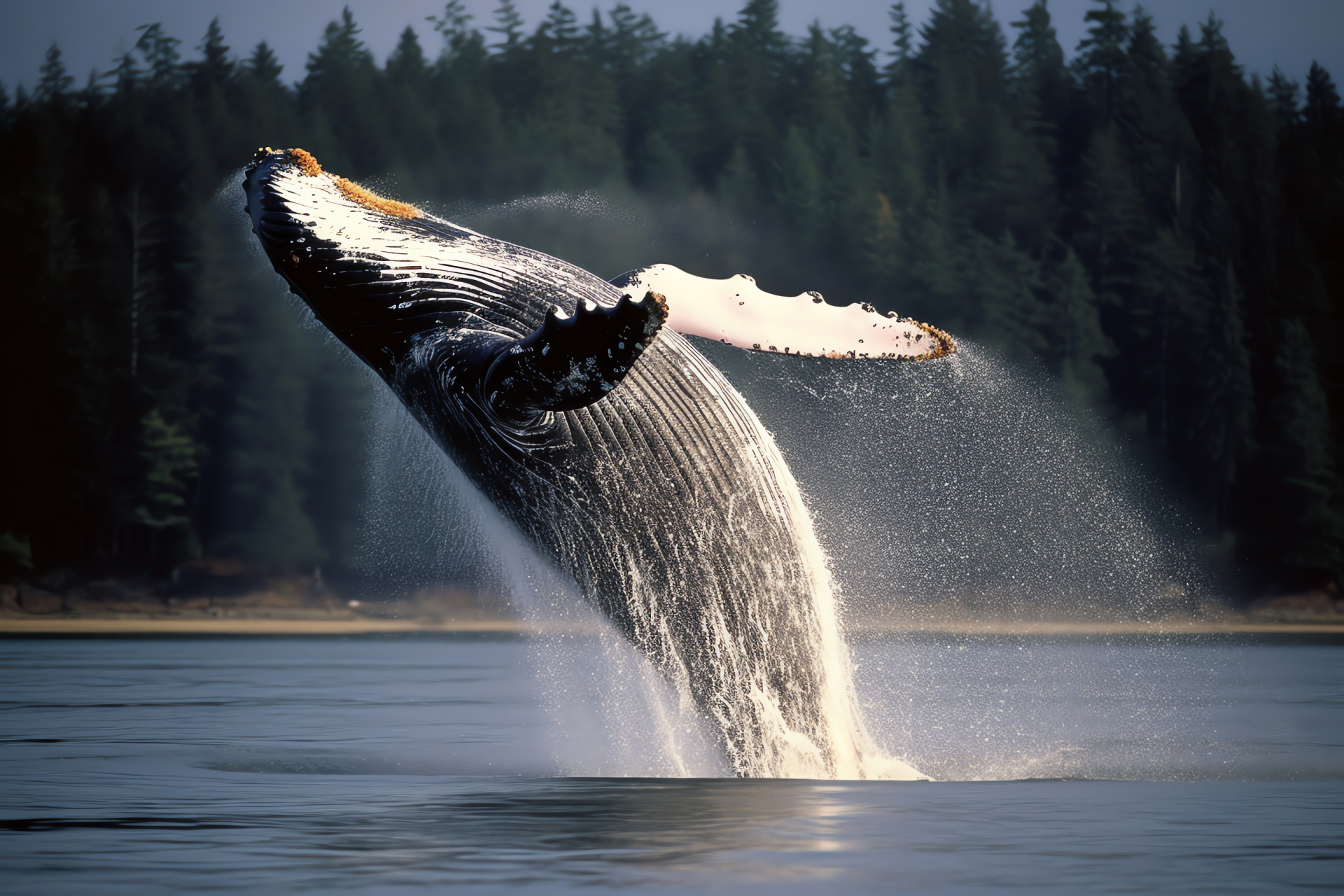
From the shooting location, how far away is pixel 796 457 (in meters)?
53.4

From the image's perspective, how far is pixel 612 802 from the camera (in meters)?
7.97

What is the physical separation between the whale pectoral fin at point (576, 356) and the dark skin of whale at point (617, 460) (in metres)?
1.63

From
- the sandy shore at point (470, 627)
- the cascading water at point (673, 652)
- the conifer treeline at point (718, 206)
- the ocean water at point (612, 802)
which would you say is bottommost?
the sandy shore at point (470, 627)

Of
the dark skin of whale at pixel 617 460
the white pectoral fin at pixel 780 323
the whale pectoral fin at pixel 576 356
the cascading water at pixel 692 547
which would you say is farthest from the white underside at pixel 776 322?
the whale pectoral fin at pixel 576 356

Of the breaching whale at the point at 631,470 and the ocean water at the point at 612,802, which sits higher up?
the breaching whale at the point at 631,470

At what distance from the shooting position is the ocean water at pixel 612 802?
19.8 feet

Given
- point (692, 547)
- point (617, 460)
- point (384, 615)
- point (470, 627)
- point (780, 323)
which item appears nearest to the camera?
point (617, 460)

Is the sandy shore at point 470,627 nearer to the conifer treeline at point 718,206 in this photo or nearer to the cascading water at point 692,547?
the conifer treeline at point 718,206

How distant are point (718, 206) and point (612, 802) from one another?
69817 millimetres

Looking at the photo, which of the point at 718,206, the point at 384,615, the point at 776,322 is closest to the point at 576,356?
the point at 776,322

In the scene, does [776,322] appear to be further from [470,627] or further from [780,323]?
[470,627]

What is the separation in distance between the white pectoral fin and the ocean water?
99.4 inches

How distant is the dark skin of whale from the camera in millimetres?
8367

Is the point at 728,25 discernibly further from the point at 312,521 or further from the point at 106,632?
the point at 106,632
